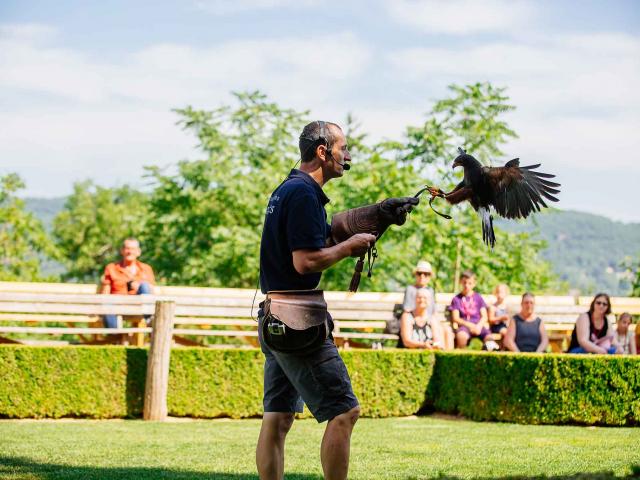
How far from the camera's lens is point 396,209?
4629 millimetres

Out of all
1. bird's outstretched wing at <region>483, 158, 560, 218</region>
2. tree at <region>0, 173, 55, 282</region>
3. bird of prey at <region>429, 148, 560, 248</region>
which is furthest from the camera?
tree at <region>0, 173, 55, 282</region>

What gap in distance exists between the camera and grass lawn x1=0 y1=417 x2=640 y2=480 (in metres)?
6.51

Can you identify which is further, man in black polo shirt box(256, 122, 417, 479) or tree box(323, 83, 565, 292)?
tree box(323, 83, 565, 292)

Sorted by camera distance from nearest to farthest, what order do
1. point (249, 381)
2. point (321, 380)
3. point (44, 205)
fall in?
point (321, 380) < point (249, 381) < point (44, 205)

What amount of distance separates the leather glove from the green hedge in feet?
20.2

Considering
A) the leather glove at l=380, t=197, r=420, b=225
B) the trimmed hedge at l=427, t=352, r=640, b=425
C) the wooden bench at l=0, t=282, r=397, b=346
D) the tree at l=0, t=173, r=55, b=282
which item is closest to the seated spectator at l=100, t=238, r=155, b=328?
the wooden bench at l=0, t=282, r=397, b=346

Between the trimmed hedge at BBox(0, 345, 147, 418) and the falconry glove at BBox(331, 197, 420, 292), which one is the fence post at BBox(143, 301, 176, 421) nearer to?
the trimmed hedge at BBox(0, 345, 147, 418)

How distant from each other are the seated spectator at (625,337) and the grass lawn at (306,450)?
2807 mm

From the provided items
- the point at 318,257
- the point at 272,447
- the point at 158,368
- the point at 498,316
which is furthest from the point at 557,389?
the point at 318,257

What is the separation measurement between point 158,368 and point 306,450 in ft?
10.5

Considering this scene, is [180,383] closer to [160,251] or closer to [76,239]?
[160,251]

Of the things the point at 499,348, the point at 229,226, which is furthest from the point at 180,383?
the point at 229,226

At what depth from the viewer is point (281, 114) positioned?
2403cm

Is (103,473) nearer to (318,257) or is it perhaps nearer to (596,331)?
(318,257)
